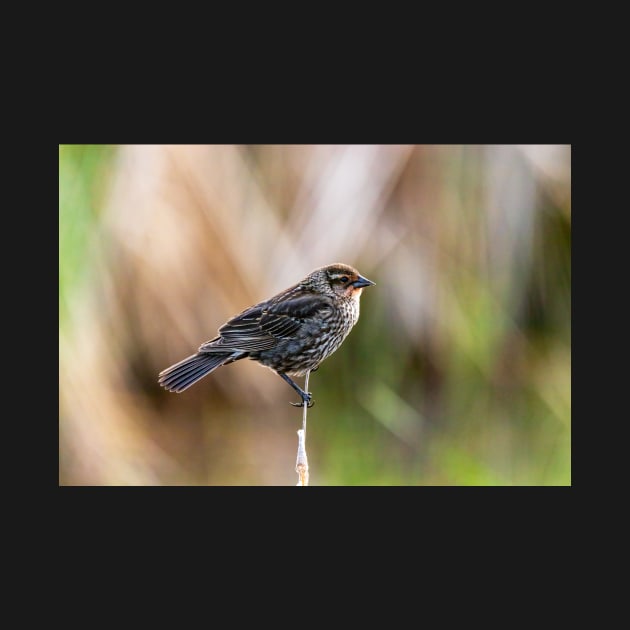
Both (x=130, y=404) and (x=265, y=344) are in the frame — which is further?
(x=130, y=404)

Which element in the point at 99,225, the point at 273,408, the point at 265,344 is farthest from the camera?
the point at 273,408

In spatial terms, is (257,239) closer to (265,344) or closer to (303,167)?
(303,167)

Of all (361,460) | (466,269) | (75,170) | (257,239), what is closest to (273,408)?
(361,460)

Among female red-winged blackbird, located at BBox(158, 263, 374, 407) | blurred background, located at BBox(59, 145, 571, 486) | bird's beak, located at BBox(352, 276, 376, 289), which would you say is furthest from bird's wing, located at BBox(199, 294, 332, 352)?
blurred background, located at BBox(59, 145, 571, 486)

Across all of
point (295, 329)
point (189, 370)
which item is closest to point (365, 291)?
point (295, 329)

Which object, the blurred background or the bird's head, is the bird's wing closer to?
the bird's head

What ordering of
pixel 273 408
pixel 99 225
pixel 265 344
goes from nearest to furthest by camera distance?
pixel 265 344, pixel 99 225, pixel 273 408
